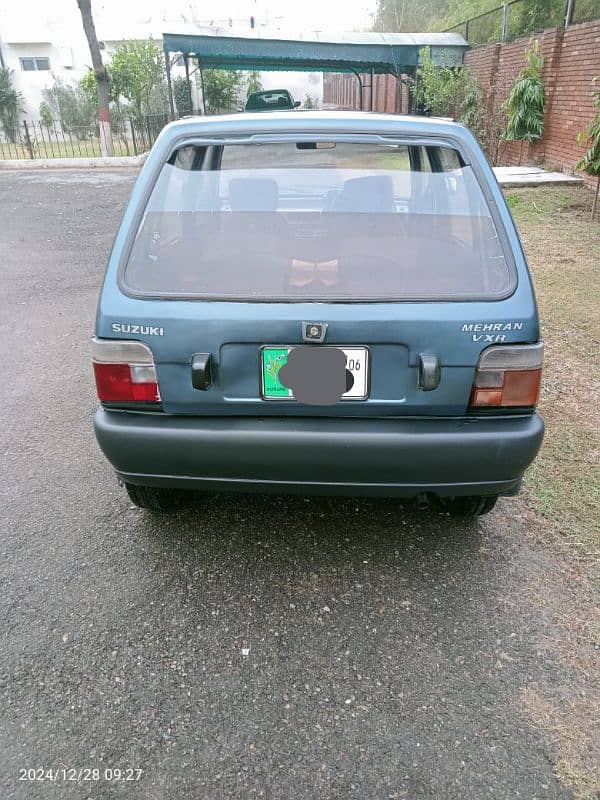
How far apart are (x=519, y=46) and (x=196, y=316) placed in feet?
47.2

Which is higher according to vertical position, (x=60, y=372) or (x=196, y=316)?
(x=196, y=316)

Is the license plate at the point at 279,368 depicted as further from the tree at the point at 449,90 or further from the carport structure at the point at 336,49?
the carport structure at the point at 336,49

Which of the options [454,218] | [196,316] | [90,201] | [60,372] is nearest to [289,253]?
[196,316]

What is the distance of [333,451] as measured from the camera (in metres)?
2.19

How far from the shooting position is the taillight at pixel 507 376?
2.16m

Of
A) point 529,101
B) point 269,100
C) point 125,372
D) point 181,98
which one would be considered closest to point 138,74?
point 181,98

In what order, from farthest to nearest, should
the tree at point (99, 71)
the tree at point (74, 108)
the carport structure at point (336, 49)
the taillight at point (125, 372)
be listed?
the tree at point (74, 108) → the tree at point (99, 71) → the carport structure at point (336, 49) → the taillight at point (125, 372)

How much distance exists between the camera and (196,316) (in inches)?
84.4

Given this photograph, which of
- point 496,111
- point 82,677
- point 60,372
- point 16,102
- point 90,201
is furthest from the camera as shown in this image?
point 16,102

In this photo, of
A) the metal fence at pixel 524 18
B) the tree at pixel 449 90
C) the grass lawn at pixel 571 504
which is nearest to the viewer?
the grass lawn at pixel 571 504

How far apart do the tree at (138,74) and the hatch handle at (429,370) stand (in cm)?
2333

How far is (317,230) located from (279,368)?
1.94 feet

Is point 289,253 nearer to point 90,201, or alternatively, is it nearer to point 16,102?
point 90,201

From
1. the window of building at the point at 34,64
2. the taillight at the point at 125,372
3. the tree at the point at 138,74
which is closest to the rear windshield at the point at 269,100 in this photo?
the tree at the point at 138,74
